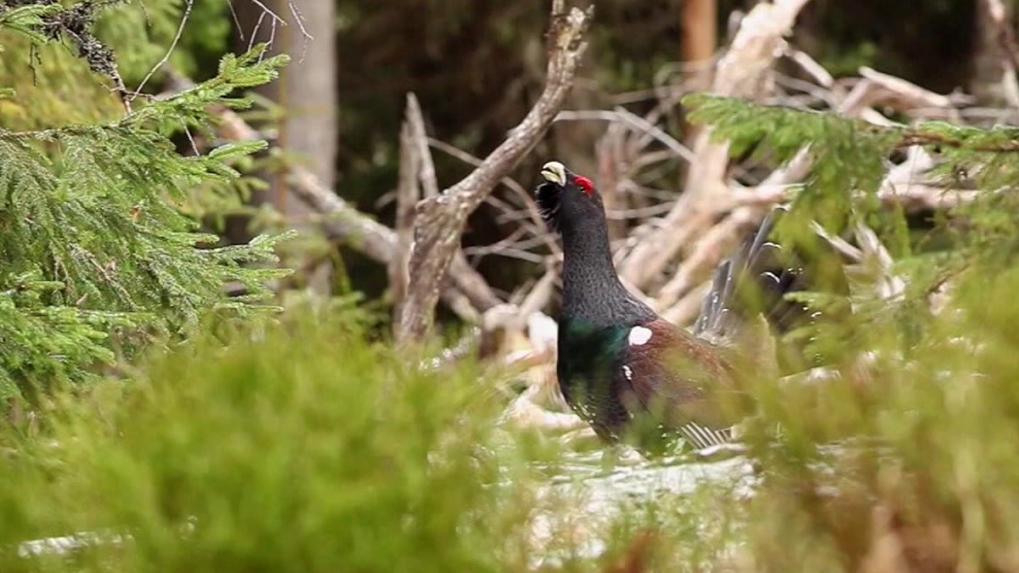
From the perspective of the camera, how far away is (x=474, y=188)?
637cm

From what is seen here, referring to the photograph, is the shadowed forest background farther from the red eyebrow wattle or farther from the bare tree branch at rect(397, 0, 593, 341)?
the red eyebrow wattle

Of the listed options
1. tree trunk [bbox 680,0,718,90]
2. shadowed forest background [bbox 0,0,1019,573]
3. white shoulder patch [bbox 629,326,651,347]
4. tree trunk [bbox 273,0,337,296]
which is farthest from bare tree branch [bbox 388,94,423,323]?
tree trunk [bbox 680,0,718,90]

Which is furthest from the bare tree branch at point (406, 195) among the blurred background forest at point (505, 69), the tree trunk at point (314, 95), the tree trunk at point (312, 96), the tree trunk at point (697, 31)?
the tree trunk at point (697, 31)

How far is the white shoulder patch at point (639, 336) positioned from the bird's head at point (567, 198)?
49 centimetres

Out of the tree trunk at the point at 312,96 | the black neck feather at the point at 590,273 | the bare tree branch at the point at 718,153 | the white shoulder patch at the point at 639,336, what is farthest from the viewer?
the tree trunk at the point at 312,96

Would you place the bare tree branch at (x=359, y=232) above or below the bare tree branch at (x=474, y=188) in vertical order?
below

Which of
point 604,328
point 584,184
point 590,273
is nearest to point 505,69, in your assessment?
point 584,184

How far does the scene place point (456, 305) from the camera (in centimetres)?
928

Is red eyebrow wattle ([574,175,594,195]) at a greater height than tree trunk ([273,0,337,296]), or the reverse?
red eyebrow wattle ([574,175,594,195])

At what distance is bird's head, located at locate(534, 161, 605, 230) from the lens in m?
5.81

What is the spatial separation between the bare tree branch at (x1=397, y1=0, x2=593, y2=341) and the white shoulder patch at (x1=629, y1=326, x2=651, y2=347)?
0.99m

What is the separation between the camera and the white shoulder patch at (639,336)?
5545mm

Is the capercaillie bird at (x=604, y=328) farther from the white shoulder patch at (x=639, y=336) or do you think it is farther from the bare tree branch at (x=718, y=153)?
the bare tree branch at (x=718, y=153)

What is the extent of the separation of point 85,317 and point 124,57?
4.11 metres
